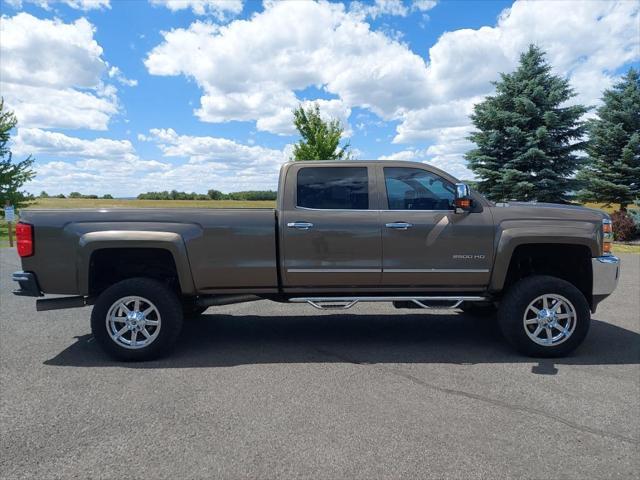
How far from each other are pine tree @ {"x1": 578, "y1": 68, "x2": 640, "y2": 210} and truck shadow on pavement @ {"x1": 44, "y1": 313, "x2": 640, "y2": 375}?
53.0 ft

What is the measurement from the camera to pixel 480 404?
3.54 metres

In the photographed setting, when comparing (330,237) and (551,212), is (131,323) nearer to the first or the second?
(330,237)

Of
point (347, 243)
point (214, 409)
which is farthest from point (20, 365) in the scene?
point (347, 243)

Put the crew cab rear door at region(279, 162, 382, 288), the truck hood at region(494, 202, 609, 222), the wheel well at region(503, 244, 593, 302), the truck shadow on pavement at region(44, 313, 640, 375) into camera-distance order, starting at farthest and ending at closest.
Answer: the wheel well at region(503, 244, 593, 302), the truck hood at region(494, 202, 609, 222), the crew cab rear door at region(279, 162, 382, 288), the truck shadow on pavement at region(44, 313, 640, 375)

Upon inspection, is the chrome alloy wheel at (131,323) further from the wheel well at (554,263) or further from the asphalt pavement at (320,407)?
the wheel well at (554,263)

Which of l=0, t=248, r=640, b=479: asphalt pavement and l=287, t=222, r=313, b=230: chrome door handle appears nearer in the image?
l=0, t=248, r=640, b=479: asphalt pavement

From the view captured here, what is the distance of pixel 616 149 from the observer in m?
19.6

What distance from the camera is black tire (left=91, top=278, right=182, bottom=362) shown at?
4.50 meters

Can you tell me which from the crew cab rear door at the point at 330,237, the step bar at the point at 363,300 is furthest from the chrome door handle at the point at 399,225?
the step bar at the point at 363,300

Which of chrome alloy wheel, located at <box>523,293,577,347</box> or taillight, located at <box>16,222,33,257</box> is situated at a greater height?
taillight, located at <box>16,222,33,257</box>

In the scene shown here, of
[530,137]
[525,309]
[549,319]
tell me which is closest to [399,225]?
[525,309]

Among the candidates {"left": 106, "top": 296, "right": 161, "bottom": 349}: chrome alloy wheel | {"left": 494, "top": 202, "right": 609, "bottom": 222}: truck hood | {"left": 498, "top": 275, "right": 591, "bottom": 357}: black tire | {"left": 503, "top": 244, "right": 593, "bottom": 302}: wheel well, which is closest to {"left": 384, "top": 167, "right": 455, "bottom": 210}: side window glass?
{"left": 494, "top": 202, "right": 609, "bottom": 222}: truck hood

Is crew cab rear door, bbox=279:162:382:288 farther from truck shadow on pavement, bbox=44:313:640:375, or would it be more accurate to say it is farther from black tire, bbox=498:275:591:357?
black tire, bbox=498:275:591:357

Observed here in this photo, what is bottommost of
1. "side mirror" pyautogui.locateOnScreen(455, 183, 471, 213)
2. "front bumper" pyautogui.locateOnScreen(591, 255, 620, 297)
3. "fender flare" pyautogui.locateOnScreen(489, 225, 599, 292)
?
"front bumper" pyautogui.locateOnScreen(591, 255, 620, 297)
